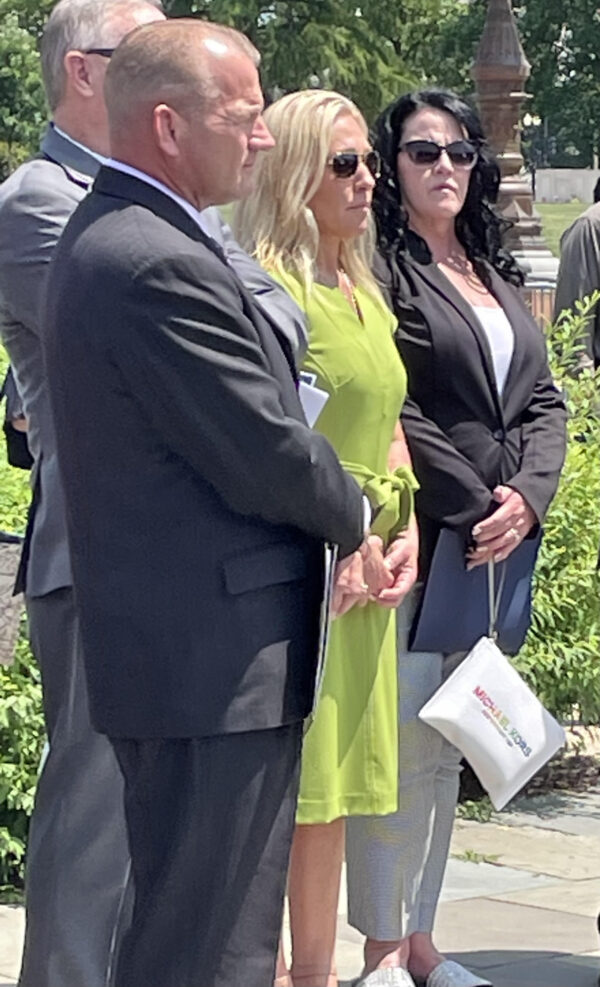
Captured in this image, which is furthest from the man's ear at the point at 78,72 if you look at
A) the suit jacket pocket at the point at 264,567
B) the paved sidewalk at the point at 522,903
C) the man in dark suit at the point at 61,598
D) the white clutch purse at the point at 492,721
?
the paved sidewalk at the point at 522,903

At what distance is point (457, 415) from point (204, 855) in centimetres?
166

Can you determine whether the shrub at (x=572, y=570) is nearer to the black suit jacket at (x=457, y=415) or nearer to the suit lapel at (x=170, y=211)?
the black suit jacket at (x=457, y=415)

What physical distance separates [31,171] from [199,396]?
0.98 m

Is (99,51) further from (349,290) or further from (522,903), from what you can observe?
(522,903)

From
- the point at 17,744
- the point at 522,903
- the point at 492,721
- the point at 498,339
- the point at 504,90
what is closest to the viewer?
the point at 492,721

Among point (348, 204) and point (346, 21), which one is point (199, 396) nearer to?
point (348, 204)

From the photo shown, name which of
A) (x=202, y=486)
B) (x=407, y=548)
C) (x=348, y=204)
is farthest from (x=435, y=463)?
(x=202, y=486)

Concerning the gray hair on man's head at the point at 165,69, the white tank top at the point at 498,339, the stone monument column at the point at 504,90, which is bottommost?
the stone monument column at the point at 504,90

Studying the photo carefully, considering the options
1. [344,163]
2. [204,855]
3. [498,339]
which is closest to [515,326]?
[498,339]

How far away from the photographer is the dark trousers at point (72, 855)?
11.7 feet

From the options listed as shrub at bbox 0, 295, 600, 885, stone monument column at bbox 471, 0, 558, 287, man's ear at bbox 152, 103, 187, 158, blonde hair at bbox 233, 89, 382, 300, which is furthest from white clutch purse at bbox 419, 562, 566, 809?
stone monument column at bbox 471, 0, 558, 287

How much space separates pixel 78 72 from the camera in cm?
358

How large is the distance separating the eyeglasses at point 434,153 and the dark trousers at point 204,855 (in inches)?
71.1

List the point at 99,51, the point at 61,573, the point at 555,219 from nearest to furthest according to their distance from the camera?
the point at 61,573 → the point at 99,51 → the point at 555,219
